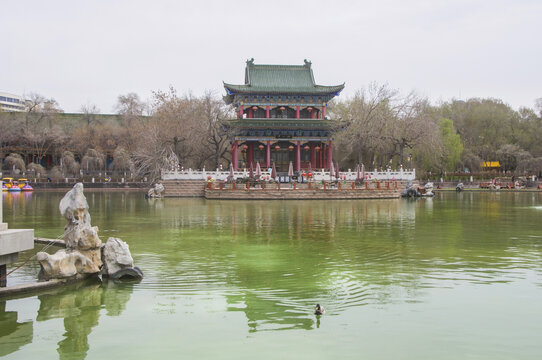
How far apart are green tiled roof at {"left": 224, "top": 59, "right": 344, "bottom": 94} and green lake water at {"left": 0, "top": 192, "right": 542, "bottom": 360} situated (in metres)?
37.2

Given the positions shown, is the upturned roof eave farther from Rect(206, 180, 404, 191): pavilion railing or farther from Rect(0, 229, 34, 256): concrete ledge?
Rect(0, 229, 34, 256): concrete ledge

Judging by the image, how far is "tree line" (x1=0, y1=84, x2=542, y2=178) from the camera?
51.0 m

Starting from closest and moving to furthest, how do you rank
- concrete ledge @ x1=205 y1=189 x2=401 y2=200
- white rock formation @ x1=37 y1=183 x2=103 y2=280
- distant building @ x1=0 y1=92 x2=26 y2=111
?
white rock formation @ x1=37 y1=183 x2=103 y2=280 → concrete ledge @ x1=205 y1=189 x2=401 y2=200 → distant building @ x1=0 y1=92 x2=26 y2=111

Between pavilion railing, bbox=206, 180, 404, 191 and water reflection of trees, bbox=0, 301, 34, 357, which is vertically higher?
pavilion railing, bbox=206, 180, 404, 191

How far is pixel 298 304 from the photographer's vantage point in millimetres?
8266

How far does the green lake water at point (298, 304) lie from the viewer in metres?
6.57

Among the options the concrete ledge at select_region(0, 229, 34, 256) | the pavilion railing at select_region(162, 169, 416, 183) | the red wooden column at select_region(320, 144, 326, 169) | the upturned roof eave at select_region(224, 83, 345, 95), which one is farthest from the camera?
the red wooden column at select_region(320, 144, 326, 169)

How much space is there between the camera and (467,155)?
6719cm

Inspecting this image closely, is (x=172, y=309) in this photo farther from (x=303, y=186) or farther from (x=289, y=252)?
(x=303, y=186)

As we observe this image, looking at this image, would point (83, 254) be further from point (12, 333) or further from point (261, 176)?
point (261, 176)

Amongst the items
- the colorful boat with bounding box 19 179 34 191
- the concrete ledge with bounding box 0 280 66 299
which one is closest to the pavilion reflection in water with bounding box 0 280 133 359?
the concrete ledge with bounding box 0 280 66 299

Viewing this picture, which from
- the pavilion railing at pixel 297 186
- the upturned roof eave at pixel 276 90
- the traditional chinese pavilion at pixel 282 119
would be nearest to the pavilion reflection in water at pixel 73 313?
the pavilion railing at pixel 297 186

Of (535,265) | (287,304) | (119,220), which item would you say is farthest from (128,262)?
(119,220)

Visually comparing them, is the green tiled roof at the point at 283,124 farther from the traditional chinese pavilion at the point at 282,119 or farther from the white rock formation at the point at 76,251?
the white rock formation at the point at 76,251
